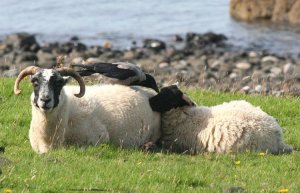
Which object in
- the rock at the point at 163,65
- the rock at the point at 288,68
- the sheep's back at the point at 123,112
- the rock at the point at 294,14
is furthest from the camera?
the rock at the point at 294,14

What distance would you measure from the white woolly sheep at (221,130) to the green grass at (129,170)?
427 mm

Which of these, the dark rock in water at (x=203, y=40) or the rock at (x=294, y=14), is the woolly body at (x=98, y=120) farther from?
the rock at (x=294, y=14)

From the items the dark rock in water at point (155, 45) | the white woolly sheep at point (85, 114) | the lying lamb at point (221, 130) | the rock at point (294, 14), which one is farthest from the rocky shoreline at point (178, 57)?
the white woolly sheep at point (85, 114)

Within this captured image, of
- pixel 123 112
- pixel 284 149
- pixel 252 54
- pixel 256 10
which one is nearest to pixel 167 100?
pixel 123 112

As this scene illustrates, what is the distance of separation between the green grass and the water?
2931 centimetres

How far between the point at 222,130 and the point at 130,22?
4033cm

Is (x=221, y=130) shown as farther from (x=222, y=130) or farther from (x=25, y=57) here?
(x=25, y=57)

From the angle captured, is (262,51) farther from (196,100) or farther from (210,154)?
(210,154)

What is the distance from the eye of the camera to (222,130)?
1286 cm

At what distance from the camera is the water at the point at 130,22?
44.9 metres

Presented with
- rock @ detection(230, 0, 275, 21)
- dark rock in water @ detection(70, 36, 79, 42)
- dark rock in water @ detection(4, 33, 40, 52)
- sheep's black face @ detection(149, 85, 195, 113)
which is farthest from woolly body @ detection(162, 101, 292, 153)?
rock @ detection(230, 0, 275, 21)

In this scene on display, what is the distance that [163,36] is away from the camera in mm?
46031

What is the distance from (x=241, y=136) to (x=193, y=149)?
857mm

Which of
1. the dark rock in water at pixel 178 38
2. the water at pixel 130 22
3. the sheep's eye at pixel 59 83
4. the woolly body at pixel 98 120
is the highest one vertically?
the sheep's eye at pixel 59 83
